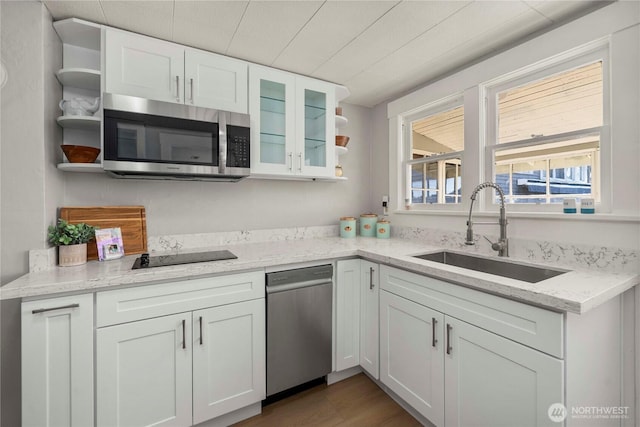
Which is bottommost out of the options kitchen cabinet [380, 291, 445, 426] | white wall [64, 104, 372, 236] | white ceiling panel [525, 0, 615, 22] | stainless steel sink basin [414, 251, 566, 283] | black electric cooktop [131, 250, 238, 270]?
kitchen cabinet [380, 291, 445, 426]


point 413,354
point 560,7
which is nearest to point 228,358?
point 413,354

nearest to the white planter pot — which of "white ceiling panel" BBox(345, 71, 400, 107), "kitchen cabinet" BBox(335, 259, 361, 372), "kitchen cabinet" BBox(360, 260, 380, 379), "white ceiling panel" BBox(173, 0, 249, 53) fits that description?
"white ceiling panel" BBox(173, 0, 249, 53)

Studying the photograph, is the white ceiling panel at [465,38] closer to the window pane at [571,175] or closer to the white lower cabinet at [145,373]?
the window pane at [571,175]

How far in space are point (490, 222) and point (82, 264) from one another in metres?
2.44

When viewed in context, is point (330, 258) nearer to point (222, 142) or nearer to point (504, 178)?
point (222, 142)

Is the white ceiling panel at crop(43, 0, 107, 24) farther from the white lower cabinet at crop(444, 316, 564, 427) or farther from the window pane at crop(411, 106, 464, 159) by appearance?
the white lower cabinet at crop(444, 316, 564, 427)

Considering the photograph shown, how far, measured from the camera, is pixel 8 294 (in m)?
1.06

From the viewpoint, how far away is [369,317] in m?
1.91

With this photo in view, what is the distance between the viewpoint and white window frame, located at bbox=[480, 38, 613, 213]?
54.0 inches

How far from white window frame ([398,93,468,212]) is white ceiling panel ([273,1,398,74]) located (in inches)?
37.1

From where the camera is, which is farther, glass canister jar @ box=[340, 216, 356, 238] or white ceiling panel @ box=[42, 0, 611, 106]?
glass canister jar @ box=[340, 216, 356, 238]

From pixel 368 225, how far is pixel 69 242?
2.13 metres

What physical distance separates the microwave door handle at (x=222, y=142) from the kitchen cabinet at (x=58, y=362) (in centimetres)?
94

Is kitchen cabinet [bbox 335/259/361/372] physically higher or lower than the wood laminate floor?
higher
